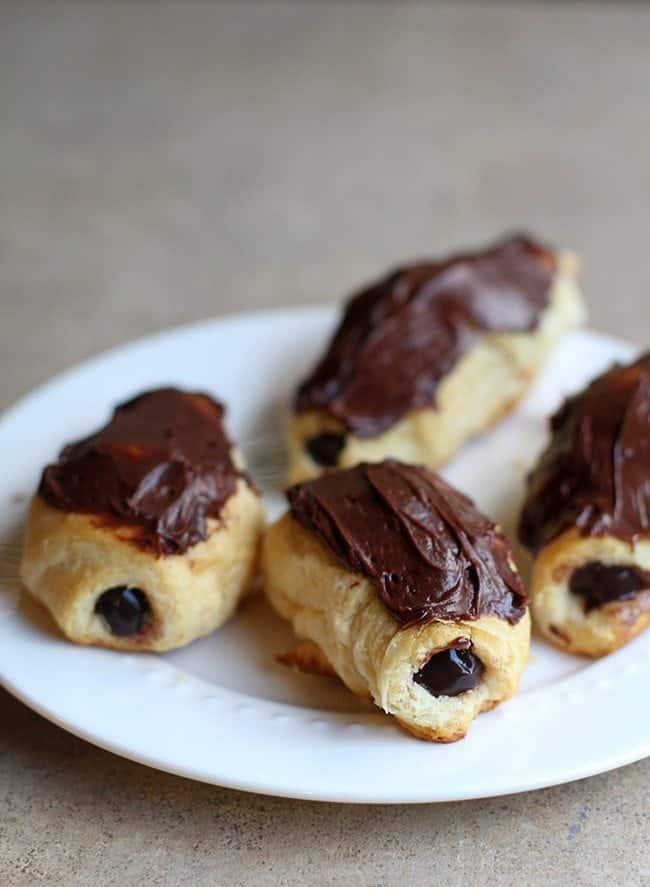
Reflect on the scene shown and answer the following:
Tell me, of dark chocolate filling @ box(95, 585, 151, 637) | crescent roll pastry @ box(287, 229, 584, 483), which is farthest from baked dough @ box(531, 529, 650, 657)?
dark chocolate filling @ box(95, 585, 151, 637)

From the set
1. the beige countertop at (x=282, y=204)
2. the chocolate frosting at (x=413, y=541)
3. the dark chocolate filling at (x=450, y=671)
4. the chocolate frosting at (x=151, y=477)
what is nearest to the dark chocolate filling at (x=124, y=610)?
the chocolate frosting at (x=151, y=477)

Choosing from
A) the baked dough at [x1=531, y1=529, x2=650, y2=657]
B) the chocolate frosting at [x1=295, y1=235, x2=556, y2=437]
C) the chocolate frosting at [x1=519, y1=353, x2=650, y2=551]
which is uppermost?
the chocolate frosting at [x1=295, y1=235, x2=556, y2=437]

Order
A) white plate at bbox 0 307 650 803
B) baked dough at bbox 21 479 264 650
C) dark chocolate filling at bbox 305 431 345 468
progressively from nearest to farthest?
white plate at bbox 0 307 650 803 < baked dough at bbox 21 479 264 650 < dark chocolate filling at bbox 305 431 345 468

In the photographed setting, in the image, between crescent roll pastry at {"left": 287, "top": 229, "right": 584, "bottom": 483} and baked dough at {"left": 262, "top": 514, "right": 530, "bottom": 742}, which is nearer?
baked dough at {"left": 262, "top": 514, "right": 530, "bottom": 742}

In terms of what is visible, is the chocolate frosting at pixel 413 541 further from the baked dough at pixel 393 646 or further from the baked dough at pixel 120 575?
the baked dough at pixel 120 575

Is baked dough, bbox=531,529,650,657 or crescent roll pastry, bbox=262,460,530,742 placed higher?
crescent roll pastry, bbox=262,460,530,742

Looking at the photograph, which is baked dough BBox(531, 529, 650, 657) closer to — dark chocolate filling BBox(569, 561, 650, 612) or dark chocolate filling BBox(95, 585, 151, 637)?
dark chocolate filling BBox(569, 561, 650, 612)

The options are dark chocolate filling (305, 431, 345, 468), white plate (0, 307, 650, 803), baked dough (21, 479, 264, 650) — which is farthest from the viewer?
dark chocolate filling (305, 431, 345, 468)

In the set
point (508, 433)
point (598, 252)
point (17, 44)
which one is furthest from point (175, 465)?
point (17, 44)
